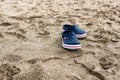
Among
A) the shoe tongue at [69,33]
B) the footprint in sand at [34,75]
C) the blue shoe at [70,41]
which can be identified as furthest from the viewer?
the shoe tongue at [69,33]

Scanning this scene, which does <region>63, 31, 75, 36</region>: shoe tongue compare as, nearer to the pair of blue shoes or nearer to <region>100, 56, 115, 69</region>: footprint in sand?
the pair of blue shoes

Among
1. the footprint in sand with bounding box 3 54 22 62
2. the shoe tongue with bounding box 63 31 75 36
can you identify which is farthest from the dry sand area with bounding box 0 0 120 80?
the shoe tongue with bounding box 63 31 75 36

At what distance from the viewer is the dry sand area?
5.52ft

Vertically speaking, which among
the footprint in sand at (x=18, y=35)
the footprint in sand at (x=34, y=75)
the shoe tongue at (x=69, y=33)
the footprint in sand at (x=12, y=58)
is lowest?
the footprint in sand at (x=34, y=75)

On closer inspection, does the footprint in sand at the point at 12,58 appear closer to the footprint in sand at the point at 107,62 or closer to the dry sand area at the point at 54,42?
the dry sand area at the point at 54,42

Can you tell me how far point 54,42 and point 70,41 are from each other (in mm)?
220

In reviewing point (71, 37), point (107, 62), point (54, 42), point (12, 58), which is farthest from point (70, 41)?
point (12, 58)

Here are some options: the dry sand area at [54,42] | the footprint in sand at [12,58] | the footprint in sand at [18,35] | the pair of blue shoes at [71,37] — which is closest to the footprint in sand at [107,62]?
the dry sand area at [54,42]

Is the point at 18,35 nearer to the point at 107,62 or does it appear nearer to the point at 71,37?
the point at 71,37

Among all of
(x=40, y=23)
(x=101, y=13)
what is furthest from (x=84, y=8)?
(x=40, y=23)

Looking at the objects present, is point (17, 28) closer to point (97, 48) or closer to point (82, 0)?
point (97, 48)

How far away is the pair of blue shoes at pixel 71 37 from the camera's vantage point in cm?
201

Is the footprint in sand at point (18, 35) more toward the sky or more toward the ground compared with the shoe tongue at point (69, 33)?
more toward the ground

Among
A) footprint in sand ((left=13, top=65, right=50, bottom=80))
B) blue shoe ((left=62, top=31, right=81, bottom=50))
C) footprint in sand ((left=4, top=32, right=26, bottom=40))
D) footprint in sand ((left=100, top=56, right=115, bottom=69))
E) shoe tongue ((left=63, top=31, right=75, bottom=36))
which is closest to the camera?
footprint in sand ((left=13, top=65, right=50, bottom=80))
